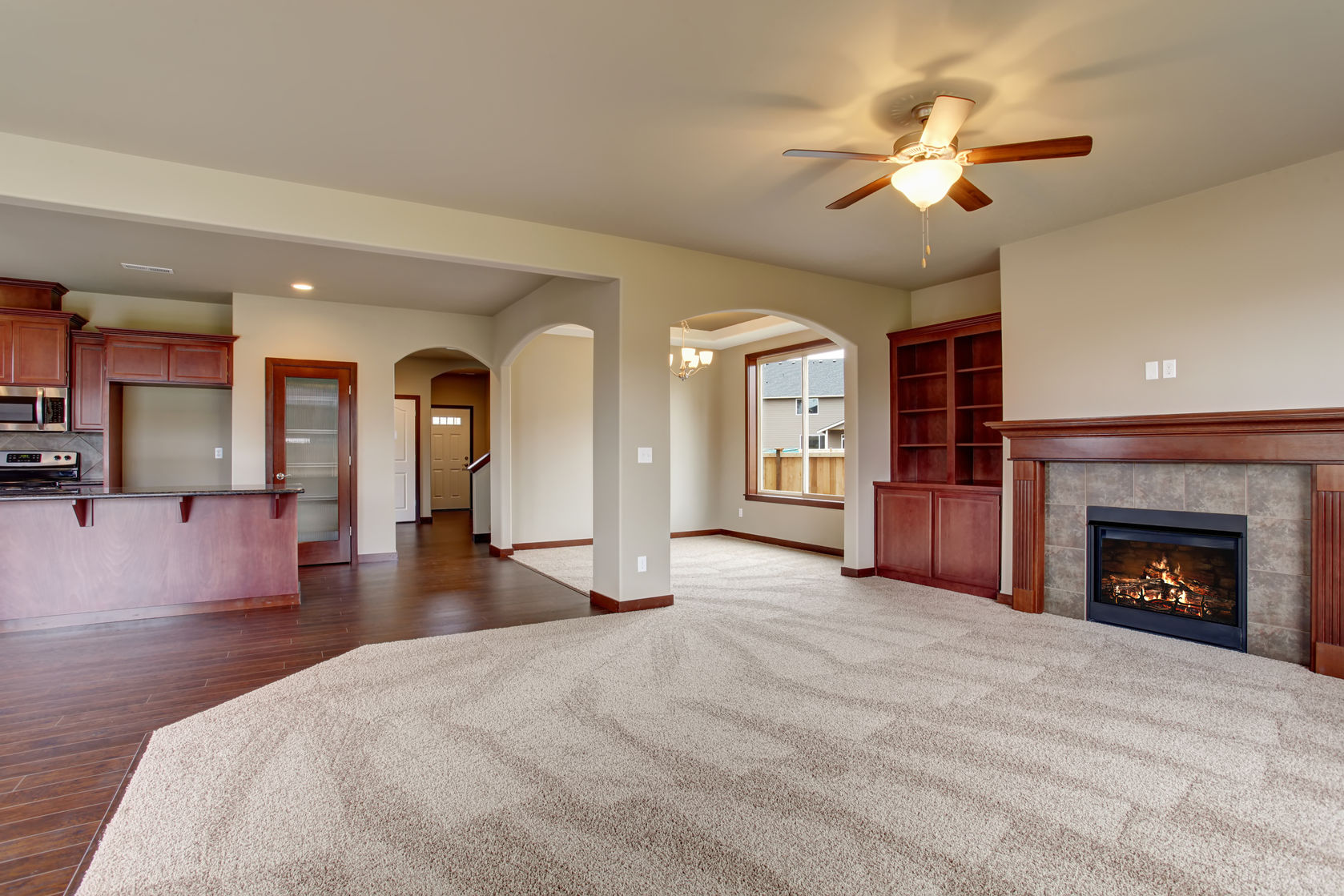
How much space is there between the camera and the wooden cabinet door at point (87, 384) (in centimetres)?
615

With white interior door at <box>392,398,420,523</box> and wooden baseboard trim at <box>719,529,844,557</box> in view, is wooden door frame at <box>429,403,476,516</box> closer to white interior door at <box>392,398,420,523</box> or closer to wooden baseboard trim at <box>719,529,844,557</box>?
white interior door at <box>392,398,420,523</box>


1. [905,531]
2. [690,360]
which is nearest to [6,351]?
[690,360]

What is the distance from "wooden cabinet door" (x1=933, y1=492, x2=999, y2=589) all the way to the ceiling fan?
2974 mm

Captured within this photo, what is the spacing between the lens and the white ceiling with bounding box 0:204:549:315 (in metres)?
4.63

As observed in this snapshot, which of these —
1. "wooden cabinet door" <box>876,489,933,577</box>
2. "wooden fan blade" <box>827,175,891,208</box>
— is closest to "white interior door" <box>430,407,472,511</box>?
"wooden cabinet door" <box>876,489,933,577</box>

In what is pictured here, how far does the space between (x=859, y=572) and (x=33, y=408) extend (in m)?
7.82

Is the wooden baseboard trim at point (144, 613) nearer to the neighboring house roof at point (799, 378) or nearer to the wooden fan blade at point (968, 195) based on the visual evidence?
the wooden fan blade at point (968, 195)

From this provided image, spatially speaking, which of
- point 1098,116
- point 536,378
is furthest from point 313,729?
point 536,378

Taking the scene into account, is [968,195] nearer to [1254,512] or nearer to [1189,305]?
[1189,305]

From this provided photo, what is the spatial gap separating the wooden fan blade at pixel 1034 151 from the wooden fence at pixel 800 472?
4.95m

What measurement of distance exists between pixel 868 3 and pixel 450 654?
12.4 feet

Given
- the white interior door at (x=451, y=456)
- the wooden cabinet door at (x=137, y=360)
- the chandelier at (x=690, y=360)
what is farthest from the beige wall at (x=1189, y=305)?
the white interior door at (x=451, y=456)

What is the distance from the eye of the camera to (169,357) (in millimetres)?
6277

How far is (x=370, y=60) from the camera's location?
2611 millimetres
